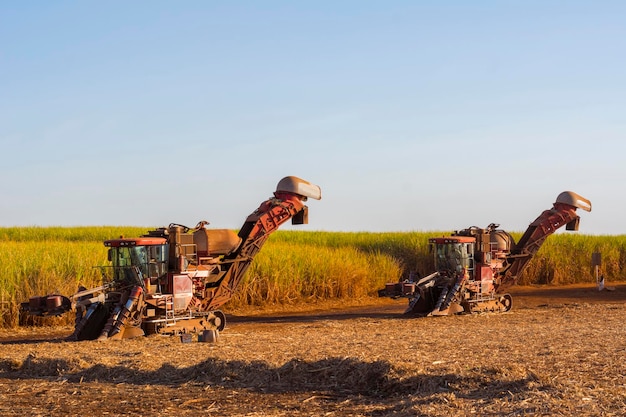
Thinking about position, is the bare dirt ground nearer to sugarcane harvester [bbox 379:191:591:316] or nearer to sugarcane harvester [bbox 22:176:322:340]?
sugarcane harvester [bbox 22:176:322:340]

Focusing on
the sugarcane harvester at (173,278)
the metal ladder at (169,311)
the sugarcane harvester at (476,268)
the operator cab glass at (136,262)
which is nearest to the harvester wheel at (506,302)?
the sugarcane harvester at (476,268)

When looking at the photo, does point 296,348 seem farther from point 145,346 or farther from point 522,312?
point 522,312

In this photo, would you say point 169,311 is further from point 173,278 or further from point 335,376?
point 335,376

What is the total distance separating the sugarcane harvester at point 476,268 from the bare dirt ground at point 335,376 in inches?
251

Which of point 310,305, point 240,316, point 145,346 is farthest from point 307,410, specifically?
point 310,305

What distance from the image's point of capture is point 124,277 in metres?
17.6

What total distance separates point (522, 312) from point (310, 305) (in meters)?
6.38

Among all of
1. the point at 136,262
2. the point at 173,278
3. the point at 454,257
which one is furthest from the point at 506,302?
the point at 136,262

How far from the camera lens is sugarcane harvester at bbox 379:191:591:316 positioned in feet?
72.7

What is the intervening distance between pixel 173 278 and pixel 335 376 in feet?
25.8

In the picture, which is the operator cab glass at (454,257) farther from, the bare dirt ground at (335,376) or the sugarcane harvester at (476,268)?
the bare dirt ground at (335,376)

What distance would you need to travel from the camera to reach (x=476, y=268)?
23109 mm

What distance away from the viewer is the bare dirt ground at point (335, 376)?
9.00 metres

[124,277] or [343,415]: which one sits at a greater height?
[124,277]
